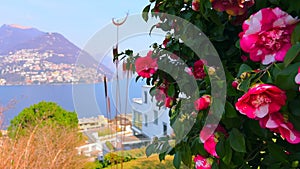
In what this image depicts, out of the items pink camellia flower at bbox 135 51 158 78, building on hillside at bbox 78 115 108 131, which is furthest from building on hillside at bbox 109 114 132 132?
pink camellia flower at bbox 135 51 158 78

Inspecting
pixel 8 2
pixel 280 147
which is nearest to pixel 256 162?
pixel 280 147

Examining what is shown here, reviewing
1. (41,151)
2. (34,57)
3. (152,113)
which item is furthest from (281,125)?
(34,57)

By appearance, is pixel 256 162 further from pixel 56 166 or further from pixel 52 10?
pixel 52 10

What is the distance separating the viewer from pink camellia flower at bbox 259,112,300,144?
0.45m

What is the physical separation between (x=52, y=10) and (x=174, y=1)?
4790 mm

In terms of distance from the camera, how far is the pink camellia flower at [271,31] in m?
0.48

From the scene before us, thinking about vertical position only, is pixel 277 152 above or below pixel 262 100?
below

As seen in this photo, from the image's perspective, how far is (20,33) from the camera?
482 cm

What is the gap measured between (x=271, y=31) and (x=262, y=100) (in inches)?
5.3

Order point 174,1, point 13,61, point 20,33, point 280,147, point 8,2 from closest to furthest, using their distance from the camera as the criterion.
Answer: point 280,147, point 174,1, point 13,61, point 20,33, point 8,2

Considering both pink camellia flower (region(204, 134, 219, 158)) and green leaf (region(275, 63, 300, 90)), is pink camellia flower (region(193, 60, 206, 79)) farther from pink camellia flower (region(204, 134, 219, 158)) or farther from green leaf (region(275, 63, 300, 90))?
green leaf (region(275, 63, 300, 90))

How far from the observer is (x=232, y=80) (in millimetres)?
536

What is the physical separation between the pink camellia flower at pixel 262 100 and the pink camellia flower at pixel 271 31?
93 millimetres

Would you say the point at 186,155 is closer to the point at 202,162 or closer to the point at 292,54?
the point at 202,162
